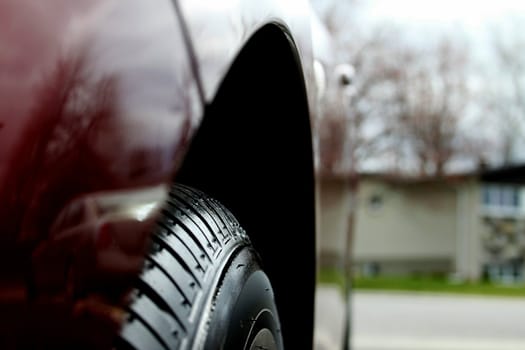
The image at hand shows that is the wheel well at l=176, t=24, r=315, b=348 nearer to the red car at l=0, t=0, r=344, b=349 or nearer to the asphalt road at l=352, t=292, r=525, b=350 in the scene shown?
the red car at l=0, t=0, r=344, b=349

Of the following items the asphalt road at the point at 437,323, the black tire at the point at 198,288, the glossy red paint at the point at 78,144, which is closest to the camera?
the glossy red paint at the point at 78,144

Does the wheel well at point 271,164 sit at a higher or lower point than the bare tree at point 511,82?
lower

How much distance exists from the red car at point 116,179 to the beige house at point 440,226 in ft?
123

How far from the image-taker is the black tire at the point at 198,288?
3.28 ft

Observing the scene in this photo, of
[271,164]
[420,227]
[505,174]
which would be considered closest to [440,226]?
[420,227]

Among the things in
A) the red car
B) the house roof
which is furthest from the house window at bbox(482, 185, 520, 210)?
the red car

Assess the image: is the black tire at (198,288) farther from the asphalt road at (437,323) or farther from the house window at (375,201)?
the house window at (375,201)

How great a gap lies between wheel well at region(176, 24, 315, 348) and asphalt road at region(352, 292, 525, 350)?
17.7ft

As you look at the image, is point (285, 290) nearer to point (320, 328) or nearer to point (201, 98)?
point (320, 328)

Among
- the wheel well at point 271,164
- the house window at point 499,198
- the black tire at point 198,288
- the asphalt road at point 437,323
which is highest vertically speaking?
the house window at point 499,198

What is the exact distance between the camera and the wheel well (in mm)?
1462

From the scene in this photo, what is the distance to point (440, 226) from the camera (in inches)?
1565

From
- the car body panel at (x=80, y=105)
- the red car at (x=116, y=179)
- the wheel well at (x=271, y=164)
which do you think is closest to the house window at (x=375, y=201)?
the wheel well at (x=271, y=164)

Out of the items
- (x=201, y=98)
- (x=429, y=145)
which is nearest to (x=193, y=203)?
(x=201, y=98)
